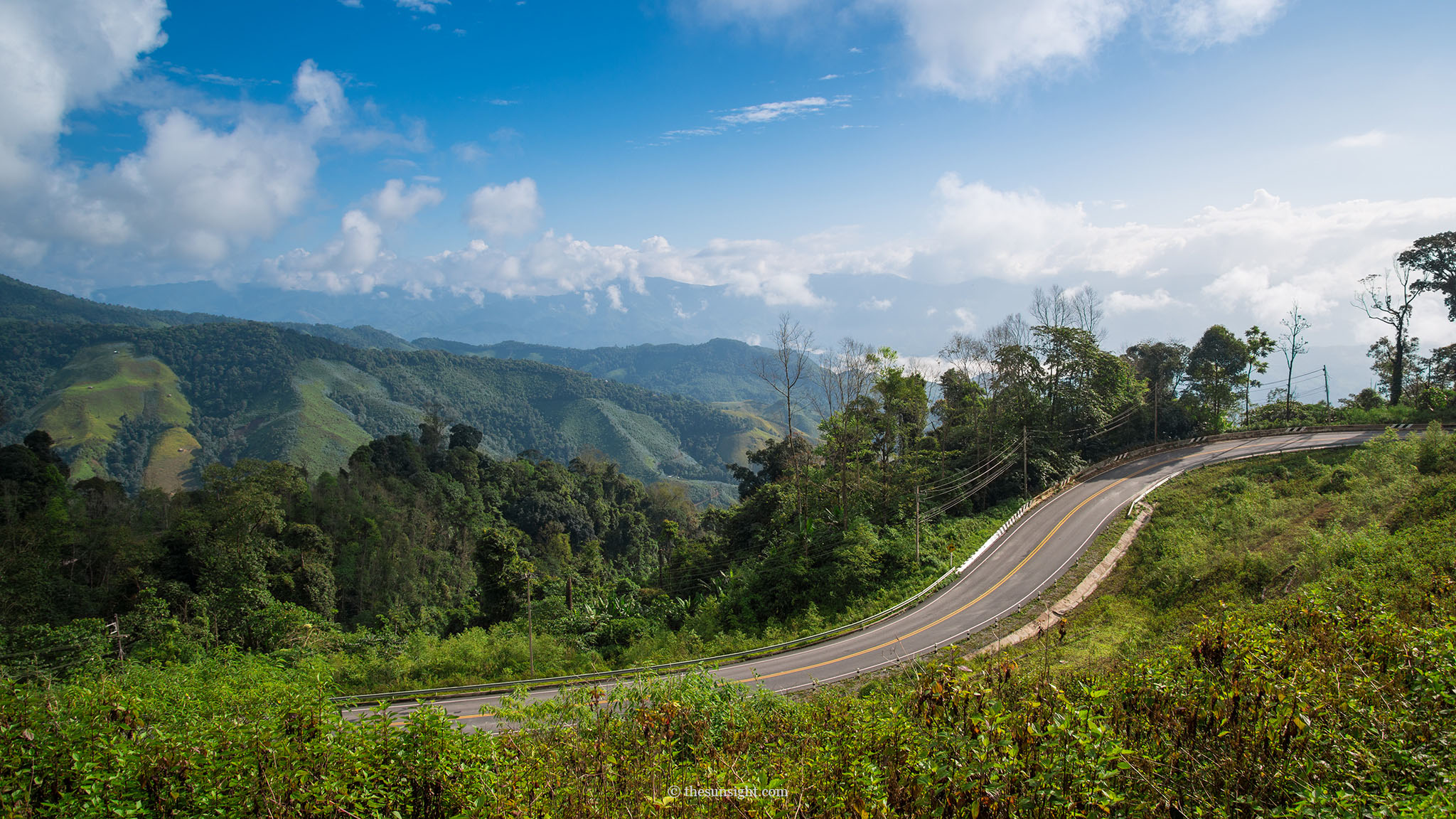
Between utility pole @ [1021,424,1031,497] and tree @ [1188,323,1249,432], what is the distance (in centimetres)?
1939

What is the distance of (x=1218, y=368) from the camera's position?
47500 millimetres

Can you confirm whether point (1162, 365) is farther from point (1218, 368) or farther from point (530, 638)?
point (530, 638)

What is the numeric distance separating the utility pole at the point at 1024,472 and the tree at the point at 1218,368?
19385 mm

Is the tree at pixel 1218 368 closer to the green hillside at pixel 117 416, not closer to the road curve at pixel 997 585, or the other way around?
the road curve at pixel 997 585

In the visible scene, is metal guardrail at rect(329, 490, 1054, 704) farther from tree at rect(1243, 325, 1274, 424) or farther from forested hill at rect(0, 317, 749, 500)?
forested hill at rect(0, 317, 749, 500)

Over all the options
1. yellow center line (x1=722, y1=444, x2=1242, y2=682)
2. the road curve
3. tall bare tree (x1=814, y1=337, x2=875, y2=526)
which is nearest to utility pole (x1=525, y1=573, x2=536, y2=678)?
the road curve

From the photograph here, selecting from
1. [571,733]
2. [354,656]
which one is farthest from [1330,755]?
[354,656]

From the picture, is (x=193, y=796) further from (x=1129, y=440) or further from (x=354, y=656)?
(x=1129, y=440)

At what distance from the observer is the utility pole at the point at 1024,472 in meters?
33.9

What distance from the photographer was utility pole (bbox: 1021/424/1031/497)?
33938 mm

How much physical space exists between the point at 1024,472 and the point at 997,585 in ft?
38.1

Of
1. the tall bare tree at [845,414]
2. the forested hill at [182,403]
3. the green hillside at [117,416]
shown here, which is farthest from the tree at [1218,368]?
the green hillside at [117,416]

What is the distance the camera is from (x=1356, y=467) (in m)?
25.9

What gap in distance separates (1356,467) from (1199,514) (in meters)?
5.79
